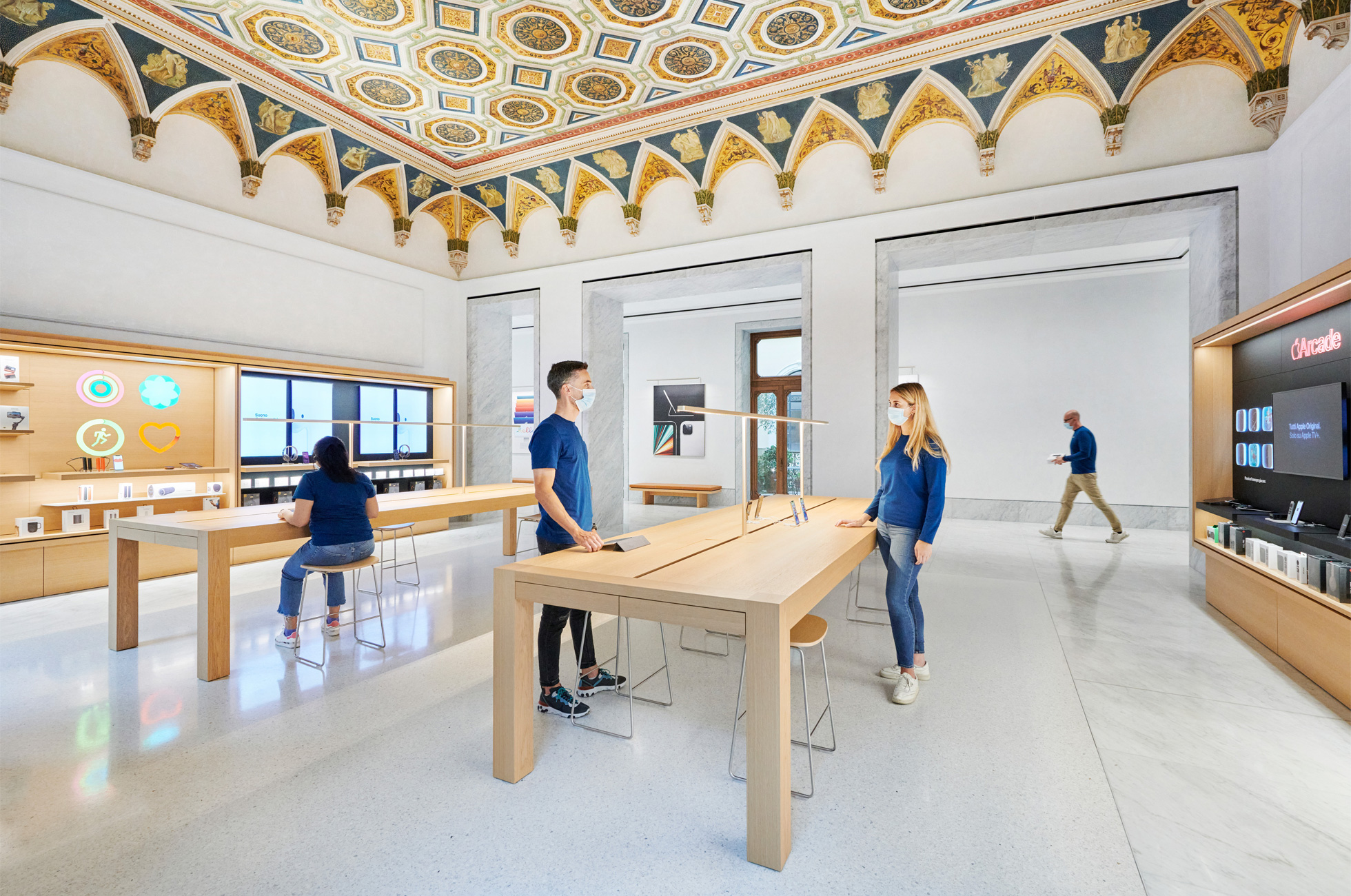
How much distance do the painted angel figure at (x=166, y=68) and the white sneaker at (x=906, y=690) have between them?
25.5ft

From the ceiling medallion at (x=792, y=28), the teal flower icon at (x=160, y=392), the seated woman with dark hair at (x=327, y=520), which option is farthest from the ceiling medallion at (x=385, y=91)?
the seated woman with dark hair at (x=327, y=520)

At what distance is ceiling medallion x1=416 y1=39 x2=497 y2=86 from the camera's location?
5.64 metres

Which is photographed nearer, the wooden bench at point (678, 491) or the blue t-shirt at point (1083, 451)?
the blue t-shirt at point (1083, 451)

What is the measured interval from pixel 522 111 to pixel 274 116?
8.40 feet

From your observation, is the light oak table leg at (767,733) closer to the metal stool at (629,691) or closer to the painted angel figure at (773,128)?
the metal stool at (629,691)

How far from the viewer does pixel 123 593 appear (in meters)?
3.42

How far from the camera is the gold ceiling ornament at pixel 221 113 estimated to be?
19.0ft

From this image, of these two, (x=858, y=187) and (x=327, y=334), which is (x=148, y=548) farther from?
(x=858, y=187)

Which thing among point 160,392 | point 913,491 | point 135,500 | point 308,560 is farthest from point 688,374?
point 913,491

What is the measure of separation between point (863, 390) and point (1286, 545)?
11.3 feet

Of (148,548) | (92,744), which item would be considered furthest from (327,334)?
(92,744)

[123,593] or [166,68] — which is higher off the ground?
[166,68]

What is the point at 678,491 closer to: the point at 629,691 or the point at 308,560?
the point at 308,560

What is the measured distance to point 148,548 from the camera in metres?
5.08
